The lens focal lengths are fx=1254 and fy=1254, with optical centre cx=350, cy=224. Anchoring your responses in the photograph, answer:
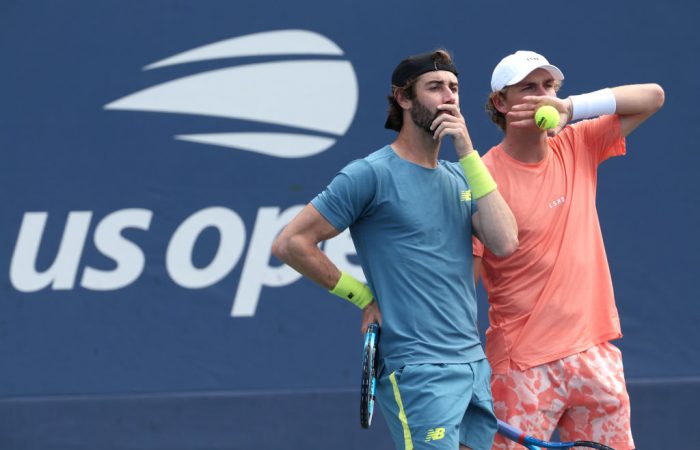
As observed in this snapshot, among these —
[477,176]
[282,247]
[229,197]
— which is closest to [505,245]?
[477,176]

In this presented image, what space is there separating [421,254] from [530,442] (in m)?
0.68

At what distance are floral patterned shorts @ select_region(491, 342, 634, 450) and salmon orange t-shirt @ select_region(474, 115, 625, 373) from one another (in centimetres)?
4

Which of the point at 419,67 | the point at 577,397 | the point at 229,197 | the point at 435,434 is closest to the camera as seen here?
the point at 435,434

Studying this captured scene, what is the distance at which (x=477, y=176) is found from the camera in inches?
147

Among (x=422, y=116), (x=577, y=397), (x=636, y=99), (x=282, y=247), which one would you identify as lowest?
(x=577, y=397)

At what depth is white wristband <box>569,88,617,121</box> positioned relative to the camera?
157 inches

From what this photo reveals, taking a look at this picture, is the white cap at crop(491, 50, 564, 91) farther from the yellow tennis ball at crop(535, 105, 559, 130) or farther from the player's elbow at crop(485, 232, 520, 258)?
the player's elbow at crop(485, 232, 520, 258)

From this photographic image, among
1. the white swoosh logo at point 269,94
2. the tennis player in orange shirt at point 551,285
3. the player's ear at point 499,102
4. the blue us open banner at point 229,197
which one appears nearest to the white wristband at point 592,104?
the tennis player in orange shirt at point 551,285

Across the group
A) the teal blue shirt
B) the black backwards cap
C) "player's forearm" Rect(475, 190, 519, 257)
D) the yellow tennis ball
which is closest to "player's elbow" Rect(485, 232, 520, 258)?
"player's forearm" Rect(475, 190, 519, 257)

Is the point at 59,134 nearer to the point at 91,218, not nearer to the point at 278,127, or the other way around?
the point at 91,218

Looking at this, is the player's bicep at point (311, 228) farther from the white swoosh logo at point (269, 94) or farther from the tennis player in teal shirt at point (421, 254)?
the white swoosh logo at point (269, 94)

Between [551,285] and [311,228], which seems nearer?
[311,228]

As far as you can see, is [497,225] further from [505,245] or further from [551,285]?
[551,285]

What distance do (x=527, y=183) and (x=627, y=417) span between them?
32.0 inches
